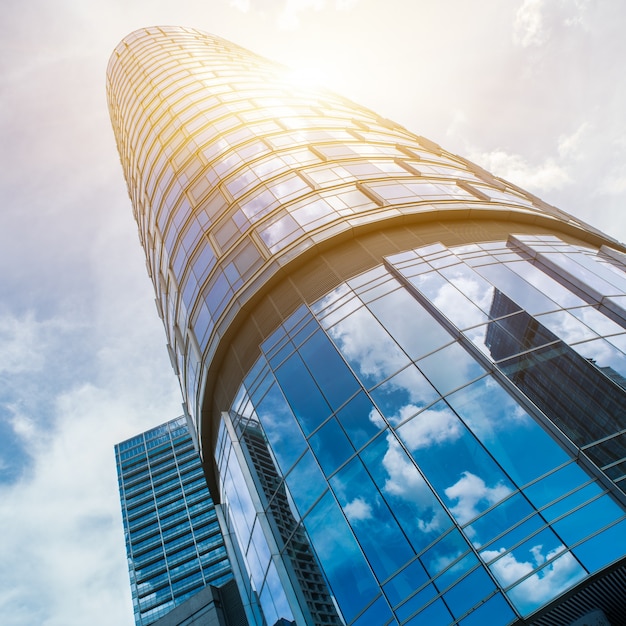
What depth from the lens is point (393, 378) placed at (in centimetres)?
1366

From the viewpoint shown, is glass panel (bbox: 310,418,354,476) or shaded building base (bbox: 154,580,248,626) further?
shaded building base (bbox: 154,580,248,626)

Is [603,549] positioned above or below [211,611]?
below

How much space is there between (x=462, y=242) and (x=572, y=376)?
7.60 metres

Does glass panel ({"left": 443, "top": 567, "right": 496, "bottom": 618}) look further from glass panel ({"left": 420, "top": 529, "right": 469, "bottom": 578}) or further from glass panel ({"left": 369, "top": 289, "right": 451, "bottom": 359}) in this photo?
glass panel ({"left": 369, "top": 289, "right": 451, "bottom": 359})

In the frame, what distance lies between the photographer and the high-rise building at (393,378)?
1034cm

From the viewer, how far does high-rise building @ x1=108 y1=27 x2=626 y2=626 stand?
33.9 feet

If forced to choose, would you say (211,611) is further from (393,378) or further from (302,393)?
(393,378)

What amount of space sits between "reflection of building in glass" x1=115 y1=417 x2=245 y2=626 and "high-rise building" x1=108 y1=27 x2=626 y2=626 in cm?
7557

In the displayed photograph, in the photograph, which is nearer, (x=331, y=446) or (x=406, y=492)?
(x=406, y=492)

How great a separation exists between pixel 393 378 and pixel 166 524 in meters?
105

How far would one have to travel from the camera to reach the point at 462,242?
61.9 feet

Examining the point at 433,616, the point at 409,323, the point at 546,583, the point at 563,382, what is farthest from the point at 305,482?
the point at 563,382

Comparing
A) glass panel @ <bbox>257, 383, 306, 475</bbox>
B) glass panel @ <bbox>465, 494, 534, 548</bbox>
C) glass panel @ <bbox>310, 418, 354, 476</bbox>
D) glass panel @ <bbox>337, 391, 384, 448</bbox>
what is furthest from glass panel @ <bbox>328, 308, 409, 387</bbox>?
glass panel @ <bbox>465, 494, 534, 548</bbox>

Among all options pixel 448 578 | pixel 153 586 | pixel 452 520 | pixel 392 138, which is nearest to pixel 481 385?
pixel 452 520
